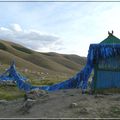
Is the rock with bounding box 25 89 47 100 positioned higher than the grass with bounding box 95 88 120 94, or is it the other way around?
the grass with bounding box 95 88 120 94

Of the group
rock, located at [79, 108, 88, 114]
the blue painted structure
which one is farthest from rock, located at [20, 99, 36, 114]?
the blue painted structure

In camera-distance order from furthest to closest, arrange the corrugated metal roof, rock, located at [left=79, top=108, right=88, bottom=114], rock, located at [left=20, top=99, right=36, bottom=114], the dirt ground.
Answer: the corrugated metal roof, rock, located at [left=20, top=99, right=36, bottom=114], rock, located at [left=79, top=108, right=88, bottom=114], the dirt ground

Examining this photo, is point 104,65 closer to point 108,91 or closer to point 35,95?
point 108,91

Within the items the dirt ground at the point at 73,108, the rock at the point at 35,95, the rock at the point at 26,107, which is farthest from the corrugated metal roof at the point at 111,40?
the rock at the point at 26,107

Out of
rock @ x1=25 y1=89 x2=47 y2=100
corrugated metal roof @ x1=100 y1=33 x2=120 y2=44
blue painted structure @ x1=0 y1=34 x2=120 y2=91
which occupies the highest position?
corrugated metal roof @ x1=100 y1=33 x2=120 y2=44

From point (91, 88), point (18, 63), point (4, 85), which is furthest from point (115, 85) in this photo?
point (18, 63)

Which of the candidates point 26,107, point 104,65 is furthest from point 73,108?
point 104,65

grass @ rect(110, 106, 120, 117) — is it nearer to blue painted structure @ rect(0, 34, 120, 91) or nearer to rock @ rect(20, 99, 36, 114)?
rock @ rect(20, 99, 36, 114)

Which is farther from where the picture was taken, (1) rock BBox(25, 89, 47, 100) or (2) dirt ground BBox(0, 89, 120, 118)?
(1) rock BBox(25, 89, 47, 100)

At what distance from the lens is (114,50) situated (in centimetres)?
2270

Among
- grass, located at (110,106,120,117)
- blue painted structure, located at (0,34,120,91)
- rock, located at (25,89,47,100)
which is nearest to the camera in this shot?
grass, located at (110,106,120,117)

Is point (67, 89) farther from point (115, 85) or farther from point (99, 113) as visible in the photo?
point (99, 113)

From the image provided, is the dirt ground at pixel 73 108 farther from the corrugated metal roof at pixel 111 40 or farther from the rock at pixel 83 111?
the corrugated metal roof at pixel 111 40

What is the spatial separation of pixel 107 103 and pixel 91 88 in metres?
5.11
